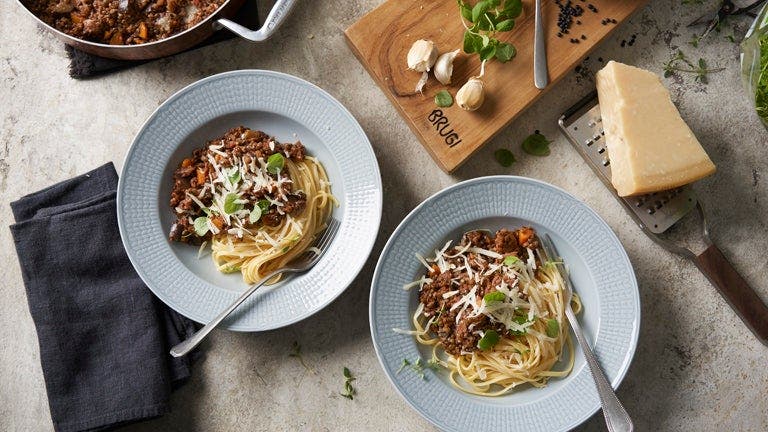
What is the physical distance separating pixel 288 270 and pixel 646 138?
190 cm

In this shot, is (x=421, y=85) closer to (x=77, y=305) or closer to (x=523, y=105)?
(x=523, y=105)

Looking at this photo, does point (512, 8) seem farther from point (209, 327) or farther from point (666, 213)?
point (209, 327)

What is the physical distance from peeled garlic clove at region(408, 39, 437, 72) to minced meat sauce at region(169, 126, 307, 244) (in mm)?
720

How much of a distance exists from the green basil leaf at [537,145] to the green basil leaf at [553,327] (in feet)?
2.97

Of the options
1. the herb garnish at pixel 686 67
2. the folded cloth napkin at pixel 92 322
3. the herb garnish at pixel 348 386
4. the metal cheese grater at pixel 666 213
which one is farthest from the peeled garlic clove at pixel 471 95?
the folded cloth napkin at pixel 92 322

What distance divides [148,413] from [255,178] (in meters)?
1.30

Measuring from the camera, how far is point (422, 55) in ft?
11.2

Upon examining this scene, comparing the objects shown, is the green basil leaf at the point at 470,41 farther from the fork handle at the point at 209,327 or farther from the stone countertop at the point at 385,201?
the fork handle at the point at 209,327

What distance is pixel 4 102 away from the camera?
12.3 ft

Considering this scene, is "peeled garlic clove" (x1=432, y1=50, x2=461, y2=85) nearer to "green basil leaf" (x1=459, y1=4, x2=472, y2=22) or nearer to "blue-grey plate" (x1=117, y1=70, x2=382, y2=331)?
"green basil leaf" (x1=459, y1=4, x2=472, y2=22)

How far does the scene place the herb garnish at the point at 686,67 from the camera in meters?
3.68

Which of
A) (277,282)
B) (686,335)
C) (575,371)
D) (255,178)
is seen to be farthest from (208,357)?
(686,335)

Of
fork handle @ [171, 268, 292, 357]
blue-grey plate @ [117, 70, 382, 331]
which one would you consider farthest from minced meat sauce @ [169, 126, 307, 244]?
fork handle @ [171, 268, 292, 357]

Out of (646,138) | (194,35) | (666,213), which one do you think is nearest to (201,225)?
(194,35)
